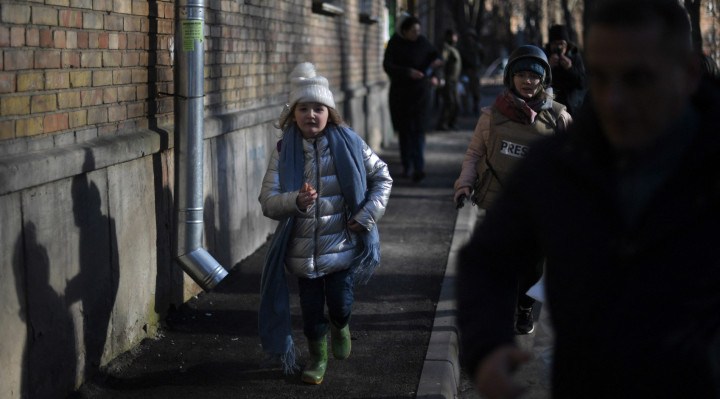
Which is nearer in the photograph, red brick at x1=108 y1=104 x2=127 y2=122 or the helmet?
red brick at x1=108 y1=104 x2=127 y2=122

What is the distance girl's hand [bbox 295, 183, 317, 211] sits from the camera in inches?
207

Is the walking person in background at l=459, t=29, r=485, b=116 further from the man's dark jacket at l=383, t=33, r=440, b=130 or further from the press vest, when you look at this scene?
the press vest

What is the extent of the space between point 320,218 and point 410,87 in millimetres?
8267

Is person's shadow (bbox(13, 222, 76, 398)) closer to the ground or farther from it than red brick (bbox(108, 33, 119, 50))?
closer to the ground

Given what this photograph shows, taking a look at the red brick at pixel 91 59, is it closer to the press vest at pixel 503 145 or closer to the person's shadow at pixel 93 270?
the person's shadow at pixel 93 270

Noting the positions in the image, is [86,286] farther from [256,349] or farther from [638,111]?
[638,111]

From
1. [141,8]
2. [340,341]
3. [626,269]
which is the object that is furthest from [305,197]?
[626,269]

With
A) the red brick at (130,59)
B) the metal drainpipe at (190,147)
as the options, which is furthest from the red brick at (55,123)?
the metal drainpipe at (190,147)

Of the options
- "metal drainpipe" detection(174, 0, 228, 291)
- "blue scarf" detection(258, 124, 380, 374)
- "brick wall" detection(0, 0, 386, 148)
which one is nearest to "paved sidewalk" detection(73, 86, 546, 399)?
"blue scarf" detection(258, 124, 380, 374)

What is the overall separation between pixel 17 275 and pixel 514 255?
8.70 ft

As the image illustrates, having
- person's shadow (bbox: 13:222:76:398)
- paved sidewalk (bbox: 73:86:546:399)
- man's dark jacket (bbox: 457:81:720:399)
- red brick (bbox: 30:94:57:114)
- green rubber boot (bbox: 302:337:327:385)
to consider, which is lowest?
paved sidewalk (bbox: 73:86:546:399)

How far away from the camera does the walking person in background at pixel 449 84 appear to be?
827 inches

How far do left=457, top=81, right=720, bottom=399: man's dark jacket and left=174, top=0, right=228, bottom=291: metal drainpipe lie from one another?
4.21 metres

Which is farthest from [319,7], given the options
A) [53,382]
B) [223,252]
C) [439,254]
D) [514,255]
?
[514,255]
